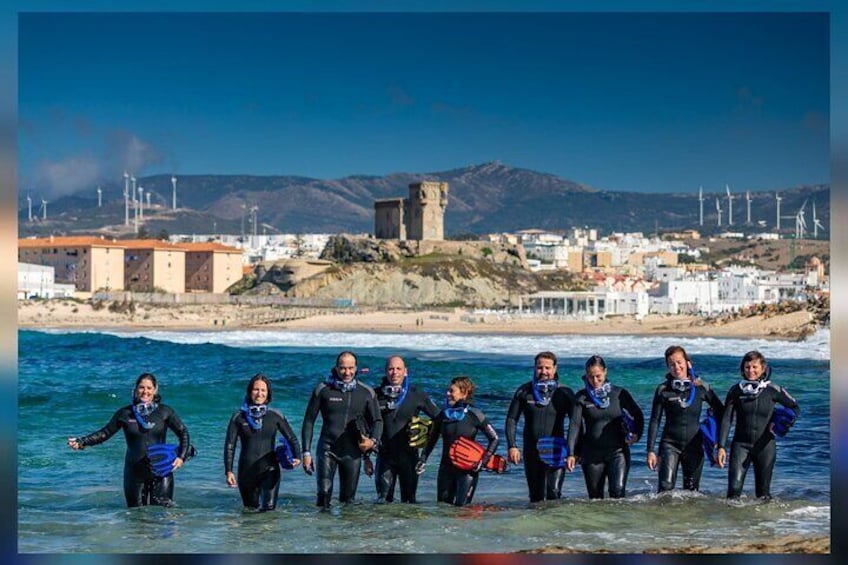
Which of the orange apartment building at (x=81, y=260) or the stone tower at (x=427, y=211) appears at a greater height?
the stone tower at (x=427, y=211)

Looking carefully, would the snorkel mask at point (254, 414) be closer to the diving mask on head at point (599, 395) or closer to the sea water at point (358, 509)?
the sea water at point (358, 509)

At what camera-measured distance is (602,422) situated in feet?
25.7

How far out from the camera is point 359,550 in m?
7.20

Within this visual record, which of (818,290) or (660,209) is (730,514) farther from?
(660,209)

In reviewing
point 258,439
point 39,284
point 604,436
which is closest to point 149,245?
point 39,284

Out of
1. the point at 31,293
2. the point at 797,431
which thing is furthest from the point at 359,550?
the point at 31,293

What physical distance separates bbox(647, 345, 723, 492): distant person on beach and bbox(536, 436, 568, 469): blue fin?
51 cm

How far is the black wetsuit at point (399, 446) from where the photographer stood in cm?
788

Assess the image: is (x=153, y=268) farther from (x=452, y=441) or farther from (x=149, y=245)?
(x=452, y=441)

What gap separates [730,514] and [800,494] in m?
1.30

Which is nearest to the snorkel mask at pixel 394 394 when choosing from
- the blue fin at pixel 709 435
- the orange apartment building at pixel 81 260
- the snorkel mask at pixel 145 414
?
the snorkel mask at pixel 145 414

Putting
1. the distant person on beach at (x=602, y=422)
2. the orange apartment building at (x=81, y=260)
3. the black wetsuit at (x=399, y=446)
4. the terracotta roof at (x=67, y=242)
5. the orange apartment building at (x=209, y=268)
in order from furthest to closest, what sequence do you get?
the orange apartment building at (x=209, y=268)
the terracotta roof at (x=67, y=242)
the orange apartment building at (x=81, y=260)
the black wetsuit at (x=399, y=446)
the distant person on beach at (x=602, y=422)

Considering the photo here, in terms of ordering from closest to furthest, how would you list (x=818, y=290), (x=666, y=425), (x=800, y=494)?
1. (x=666, y=425)
2. (x=800, y=494)
3. (x=818, y=290)

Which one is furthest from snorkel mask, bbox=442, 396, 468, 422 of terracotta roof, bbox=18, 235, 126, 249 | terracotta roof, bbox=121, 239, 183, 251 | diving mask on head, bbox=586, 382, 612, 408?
terracotta roof, bbox=121, 239, 183, 251
